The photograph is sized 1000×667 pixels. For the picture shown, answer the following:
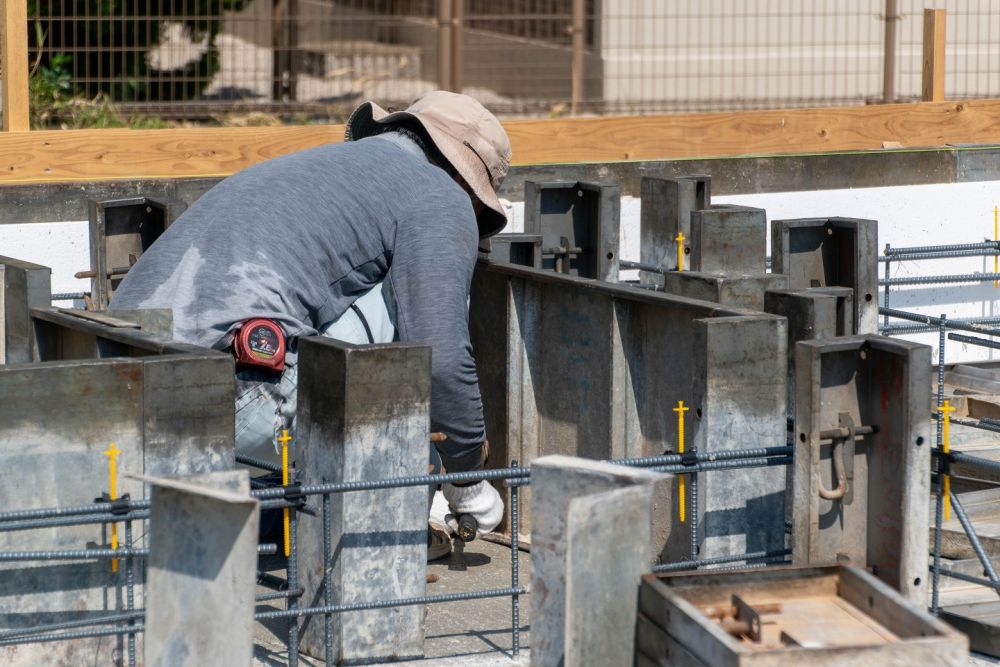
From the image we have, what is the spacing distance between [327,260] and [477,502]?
42.4 inches

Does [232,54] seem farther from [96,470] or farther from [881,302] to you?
[96,470]

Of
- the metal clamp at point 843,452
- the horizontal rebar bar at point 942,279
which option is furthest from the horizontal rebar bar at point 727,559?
the horizontal rebar bar at point 942,279

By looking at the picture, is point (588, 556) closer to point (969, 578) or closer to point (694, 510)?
point (694, 510)

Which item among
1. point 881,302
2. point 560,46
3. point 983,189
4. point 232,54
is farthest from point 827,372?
point 560,46

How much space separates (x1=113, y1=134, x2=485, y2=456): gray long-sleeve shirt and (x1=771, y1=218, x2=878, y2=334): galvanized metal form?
2687 millimetres

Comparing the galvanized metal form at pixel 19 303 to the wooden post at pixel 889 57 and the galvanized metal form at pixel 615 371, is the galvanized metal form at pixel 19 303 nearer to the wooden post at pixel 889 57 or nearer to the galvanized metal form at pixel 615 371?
the galvanized metal form at pixel 615 371

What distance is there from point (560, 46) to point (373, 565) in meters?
13.1

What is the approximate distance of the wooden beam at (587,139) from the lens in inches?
381

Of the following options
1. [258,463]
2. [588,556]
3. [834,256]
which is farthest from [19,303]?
[834,256]

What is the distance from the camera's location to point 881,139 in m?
12.4

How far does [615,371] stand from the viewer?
653cm

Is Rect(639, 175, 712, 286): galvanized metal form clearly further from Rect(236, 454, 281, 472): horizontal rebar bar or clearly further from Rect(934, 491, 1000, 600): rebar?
Rect(236, 454, 281, 472): horizontal rebar bar

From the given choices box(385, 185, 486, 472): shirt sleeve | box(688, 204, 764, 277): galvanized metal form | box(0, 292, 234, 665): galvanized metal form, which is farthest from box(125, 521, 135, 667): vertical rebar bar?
box(688, 204, 764, 277): galvanized metal form

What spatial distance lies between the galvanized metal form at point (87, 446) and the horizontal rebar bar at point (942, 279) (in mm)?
5456
